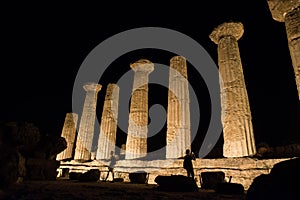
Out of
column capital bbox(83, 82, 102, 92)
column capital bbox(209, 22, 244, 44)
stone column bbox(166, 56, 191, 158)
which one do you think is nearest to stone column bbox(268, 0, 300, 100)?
column capital bbox(209, 22, 244, 44)

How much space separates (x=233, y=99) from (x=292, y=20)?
4.71 metres

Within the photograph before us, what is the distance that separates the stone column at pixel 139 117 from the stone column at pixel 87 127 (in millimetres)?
5343

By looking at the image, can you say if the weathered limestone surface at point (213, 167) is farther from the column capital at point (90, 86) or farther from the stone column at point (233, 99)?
the column capital at point (90, 86)

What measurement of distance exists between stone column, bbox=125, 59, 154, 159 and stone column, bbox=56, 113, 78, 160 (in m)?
8.73

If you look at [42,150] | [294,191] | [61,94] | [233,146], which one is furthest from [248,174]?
[61,94]

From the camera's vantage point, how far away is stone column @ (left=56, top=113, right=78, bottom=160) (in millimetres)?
22305

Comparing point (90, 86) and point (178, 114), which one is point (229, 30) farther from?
point (90, 86)

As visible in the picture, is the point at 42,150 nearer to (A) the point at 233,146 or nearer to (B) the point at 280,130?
(A) the point at 233,146

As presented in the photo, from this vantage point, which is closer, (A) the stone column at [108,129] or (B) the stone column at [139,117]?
(B) the stone column at [139,117]

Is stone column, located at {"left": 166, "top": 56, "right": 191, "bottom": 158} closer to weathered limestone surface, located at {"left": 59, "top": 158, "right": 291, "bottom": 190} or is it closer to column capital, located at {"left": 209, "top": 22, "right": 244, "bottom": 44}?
weathered limestone surface, located at {"left": 59, "top": 158, "right": 291, "bottom": 190}

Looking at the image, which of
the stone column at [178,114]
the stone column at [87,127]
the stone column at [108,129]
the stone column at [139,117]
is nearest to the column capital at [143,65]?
the stone column at [139,117]

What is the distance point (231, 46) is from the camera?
45.9 ft

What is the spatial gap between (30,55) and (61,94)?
11.6m

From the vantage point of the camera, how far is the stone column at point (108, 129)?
19.5 meters
